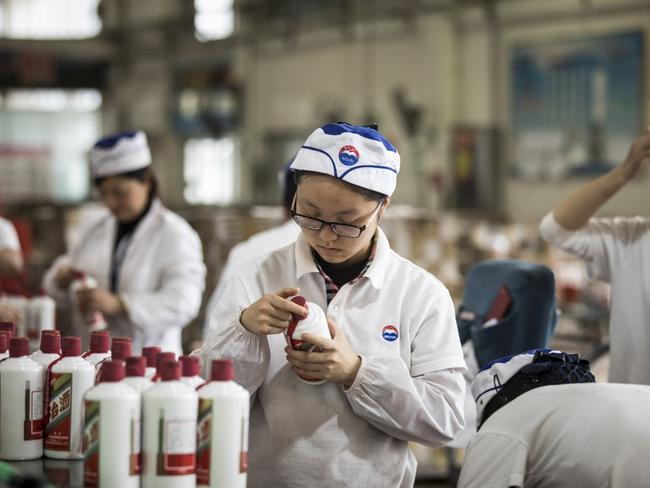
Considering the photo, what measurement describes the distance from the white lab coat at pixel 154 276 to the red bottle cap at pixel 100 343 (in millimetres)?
1792

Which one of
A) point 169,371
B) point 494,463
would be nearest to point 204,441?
point 169,371

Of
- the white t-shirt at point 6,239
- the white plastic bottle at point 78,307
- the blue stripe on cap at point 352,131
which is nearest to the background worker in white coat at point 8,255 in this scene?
the white t-shirt at point 6,239

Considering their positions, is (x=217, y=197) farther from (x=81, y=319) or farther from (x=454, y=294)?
(x=81, y=319)

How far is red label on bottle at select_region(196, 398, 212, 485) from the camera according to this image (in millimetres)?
1798

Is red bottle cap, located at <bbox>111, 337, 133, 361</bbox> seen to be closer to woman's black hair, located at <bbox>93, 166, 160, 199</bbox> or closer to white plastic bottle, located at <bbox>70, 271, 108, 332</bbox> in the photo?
white plastic bottle, located at <bbox>70, 271, 108, 332</bbox>

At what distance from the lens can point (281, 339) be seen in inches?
89.8

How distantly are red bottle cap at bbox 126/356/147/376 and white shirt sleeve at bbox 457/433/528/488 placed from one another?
76cm

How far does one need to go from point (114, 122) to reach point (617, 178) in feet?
58.1

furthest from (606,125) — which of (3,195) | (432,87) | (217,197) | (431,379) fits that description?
(431,379)

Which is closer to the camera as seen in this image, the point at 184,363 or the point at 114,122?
the point at 184,363

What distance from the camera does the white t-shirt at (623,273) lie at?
130 inches

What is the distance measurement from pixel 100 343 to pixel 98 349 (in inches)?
0.6

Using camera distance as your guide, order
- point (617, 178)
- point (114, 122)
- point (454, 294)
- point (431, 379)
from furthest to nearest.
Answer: point (114, 122)
point (454, 294)
point (617, 178)
point (431, 379)

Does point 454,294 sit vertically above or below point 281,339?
below
